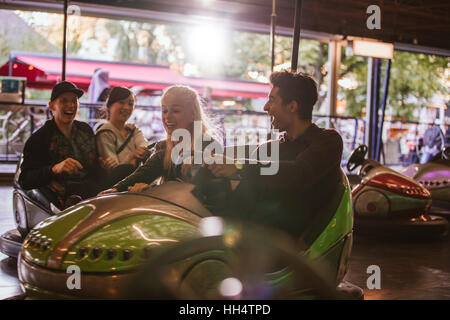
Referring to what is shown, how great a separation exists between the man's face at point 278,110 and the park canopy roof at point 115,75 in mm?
6883

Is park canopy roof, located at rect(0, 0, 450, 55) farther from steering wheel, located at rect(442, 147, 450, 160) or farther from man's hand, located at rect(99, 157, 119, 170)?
man's hand, located at rect(99, 157, 119, 170)

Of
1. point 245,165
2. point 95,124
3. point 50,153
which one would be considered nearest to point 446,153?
point 50,153

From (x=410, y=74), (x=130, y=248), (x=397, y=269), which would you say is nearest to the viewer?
(x=130, y=248)

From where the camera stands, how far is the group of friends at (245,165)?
1.53 m

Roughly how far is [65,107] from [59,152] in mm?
203

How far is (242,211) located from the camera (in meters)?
1.54

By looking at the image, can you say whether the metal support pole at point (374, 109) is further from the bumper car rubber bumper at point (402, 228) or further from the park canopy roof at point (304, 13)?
the bumper car rubber bumper at point (402, 228)

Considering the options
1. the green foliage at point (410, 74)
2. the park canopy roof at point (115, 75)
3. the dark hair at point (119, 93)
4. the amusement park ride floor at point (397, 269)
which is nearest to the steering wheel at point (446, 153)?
the amusement park ride floor at point (397, 269)

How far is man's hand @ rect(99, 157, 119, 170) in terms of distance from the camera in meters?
2.46

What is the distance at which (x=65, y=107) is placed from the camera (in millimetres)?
2416

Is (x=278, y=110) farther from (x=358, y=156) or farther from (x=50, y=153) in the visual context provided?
(x=358, y=156)
